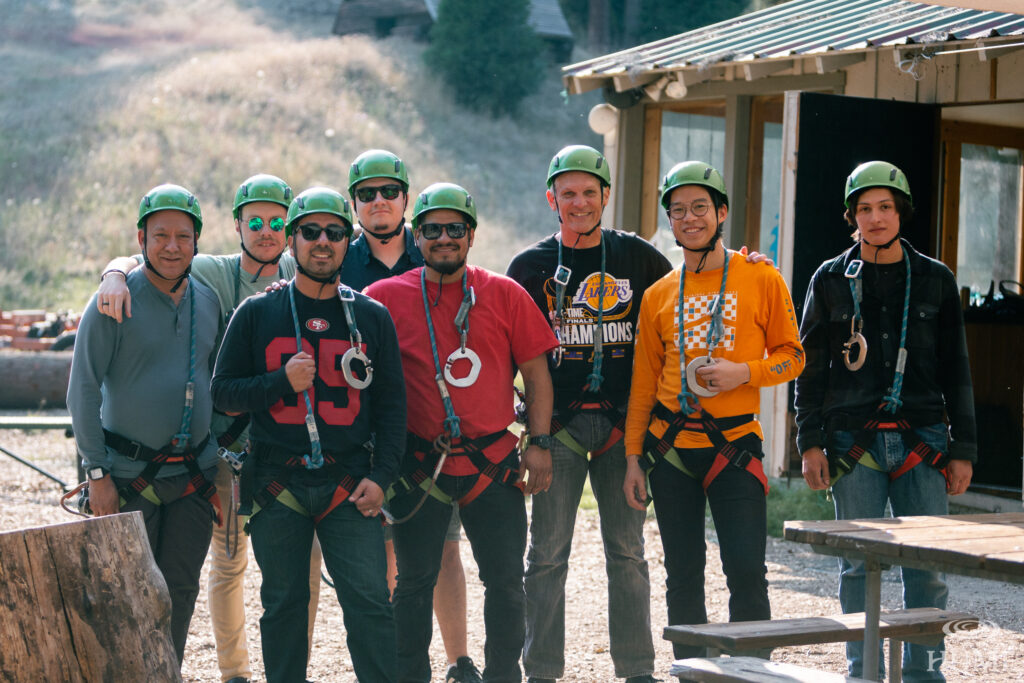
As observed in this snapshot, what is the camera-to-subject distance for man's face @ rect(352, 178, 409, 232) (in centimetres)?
542

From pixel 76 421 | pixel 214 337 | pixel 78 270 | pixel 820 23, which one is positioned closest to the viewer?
pixel 76 421

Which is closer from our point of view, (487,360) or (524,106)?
(487,360)

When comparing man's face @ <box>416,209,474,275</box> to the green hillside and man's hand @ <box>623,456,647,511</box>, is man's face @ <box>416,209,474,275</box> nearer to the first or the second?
man's hand @ <box>623,456,647,511</box>

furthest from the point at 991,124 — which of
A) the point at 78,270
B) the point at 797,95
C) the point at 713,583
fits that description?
the point at 78,270

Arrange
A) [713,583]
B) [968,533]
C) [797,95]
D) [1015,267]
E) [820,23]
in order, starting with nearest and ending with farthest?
[968,533], [713,583], [797,95], [820,23], [1015,267]

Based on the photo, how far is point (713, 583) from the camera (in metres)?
7.63

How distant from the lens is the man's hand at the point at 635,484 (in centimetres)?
490

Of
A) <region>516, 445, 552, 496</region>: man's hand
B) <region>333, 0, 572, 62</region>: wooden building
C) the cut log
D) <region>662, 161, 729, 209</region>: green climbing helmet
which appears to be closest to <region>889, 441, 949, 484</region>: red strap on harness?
<region>662, 161, 729, 209</region>: green climbing helmet

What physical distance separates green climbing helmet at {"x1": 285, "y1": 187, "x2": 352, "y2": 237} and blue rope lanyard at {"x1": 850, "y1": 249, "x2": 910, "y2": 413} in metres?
2.03

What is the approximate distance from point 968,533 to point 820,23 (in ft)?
22.7

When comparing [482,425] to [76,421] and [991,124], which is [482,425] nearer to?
[76,421]

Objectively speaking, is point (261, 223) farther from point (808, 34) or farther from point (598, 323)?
point (808, 34)

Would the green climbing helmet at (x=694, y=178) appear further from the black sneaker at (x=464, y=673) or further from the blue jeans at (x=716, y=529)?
the black sneaker at (x=464, y=673)

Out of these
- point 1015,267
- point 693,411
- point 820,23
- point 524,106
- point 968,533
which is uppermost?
point 524,106
